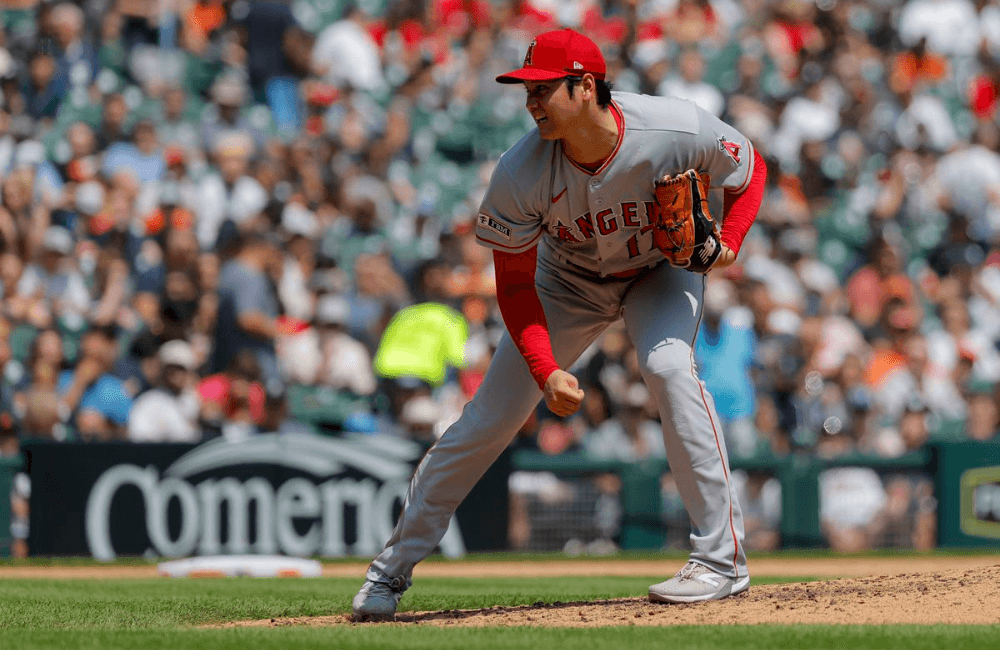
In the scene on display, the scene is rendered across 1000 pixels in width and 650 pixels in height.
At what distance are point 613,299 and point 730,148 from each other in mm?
730

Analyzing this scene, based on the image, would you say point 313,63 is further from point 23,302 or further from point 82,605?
point 82,605

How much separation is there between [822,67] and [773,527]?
6479mm

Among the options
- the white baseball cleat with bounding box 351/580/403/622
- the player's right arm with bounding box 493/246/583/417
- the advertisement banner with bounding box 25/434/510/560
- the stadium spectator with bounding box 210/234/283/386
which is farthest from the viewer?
the stadium spectator with bounding box 210/234/283/386

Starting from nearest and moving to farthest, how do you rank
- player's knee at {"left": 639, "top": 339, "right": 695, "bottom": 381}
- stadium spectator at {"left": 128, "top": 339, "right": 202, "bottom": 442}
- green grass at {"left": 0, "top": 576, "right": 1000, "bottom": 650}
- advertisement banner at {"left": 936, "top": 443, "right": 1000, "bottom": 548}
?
green grass at {"left": 0, "top": 576, "right": 1000, "bottom": 650}
player's knee at {"left": 639, "top": 339, "right": 695, "bottom": 381}
stadium spectator at {"left": 128, "top": 339, "right": 202, "bottom": 442}
advertisement banner at {"left": 936, "top": 443, "right": 1000, "bottom": 548}

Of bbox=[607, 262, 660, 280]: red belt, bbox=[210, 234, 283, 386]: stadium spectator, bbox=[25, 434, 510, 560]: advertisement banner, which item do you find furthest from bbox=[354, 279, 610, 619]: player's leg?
bbox=[210, 234, 283, 386]: stadium spectator

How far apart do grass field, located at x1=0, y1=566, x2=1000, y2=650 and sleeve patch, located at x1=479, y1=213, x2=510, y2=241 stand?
4.60ft

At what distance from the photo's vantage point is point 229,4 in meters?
14.2

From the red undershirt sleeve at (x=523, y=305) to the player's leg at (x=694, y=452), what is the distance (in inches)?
15.9

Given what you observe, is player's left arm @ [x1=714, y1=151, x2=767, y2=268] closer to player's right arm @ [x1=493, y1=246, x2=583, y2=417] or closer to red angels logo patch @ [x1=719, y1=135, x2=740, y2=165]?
red angels logo patch @ [x1=719, y1=135, x2=740, y2=165]

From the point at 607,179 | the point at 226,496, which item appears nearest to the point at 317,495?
the point at 226,496

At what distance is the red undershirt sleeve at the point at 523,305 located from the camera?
532 centimetres

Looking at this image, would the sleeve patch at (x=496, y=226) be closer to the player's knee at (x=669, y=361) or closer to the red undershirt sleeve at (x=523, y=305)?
the red undershirt sleeve at (x=523, y=305)

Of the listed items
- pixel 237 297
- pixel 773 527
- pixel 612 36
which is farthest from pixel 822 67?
pixel 237 297

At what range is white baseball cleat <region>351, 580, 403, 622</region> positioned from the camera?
5500mm
